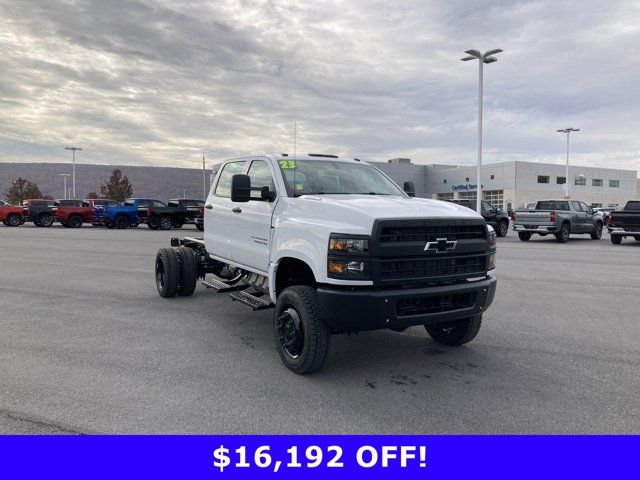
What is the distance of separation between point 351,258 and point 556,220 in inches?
752

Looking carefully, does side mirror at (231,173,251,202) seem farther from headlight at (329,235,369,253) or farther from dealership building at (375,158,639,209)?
dealership building at (375,158,639,209)

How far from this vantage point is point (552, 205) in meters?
21.6

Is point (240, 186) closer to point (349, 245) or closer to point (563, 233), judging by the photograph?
point (349, 245)

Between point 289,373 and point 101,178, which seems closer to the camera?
point 289,373

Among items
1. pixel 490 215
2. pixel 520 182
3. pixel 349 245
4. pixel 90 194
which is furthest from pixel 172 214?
pixel 90 194

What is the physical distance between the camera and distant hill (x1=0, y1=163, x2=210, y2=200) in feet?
517

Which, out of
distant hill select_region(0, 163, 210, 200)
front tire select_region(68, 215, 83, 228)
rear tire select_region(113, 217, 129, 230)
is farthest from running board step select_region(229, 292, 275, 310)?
distant hill select_region(0, 163, 210, 200)

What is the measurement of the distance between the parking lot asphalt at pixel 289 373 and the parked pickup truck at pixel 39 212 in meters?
28.0

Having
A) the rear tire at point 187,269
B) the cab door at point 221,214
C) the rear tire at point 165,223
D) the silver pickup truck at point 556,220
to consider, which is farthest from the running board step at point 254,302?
the rear tire at point 165,223

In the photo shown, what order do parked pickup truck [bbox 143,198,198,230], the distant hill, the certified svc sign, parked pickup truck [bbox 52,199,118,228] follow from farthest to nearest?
the distant hill, the certified svc sign, parked pickup truck [bbox 52,199,118,228], parked pickup truck [bbox 143,198,198,230]

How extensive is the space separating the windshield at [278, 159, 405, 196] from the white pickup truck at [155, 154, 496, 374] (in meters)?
0.01

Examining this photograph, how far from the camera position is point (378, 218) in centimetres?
414

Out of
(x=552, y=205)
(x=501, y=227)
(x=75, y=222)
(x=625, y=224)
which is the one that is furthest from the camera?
(x=75, y=222)

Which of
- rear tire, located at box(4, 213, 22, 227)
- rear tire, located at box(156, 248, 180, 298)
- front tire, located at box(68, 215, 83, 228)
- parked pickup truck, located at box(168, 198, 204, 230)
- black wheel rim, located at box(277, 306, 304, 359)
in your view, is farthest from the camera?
rear tire, located at box(4, 213, 22, 227)
